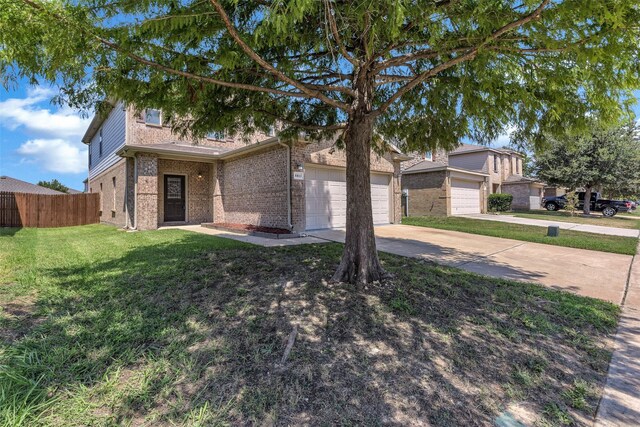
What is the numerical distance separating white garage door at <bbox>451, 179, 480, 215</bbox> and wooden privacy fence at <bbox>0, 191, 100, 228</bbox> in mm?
20176

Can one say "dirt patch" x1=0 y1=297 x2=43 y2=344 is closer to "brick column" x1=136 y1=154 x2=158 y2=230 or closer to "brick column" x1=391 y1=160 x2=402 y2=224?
"brick column" x1=136 y1=154 x2=158 y2=230

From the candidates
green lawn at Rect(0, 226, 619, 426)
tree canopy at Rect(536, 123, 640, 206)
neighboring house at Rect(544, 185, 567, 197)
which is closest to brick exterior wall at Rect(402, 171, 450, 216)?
tree canopy at Rect(536, 123, 640, 206)

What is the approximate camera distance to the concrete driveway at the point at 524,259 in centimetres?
557

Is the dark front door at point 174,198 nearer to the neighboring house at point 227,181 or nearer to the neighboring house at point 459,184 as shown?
the neighboring house at point 227,181

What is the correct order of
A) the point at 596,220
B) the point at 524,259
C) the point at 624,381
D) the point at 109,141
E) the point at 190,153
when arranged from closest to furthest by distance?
the point at 624,381 < the point at 524,259 < the point at 190,153 < the point at 109,141 < the point at 596,220

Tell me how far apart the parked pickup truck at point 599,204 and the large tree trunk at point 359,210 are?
25.6m

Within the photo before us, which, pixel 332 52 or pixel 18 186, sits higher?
pixel 18 186

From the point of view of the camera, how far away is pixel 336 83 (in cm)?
590

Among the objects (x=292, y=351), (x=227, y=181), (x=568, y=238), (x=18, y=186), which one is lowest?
A: (x=292, y=351)

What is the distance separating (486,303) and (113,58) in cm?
547

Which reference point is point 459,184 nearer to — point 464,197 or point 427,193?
point 464,197

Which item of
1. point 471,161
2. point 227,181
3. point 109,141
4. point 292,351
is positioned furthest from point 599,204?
point 109,141

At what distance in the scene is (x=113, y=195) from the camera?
610 inches

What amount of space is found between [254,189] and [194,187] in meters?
Result: 4.40
